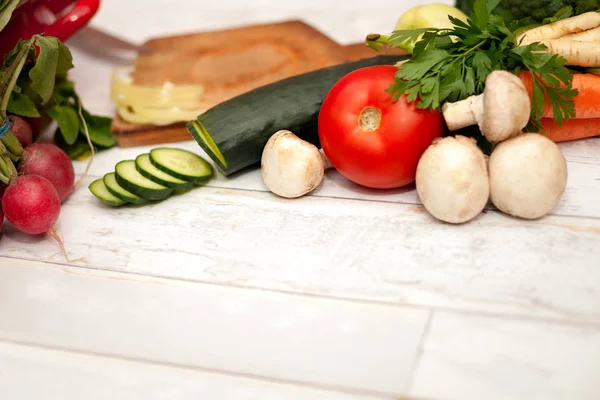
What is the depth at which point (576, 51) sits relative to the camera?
5.38ft

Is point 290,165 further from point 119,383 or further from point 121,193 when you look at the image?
point 119,383

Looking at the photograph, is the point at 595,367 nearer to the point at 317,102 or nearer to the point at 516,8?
the point at 317,102

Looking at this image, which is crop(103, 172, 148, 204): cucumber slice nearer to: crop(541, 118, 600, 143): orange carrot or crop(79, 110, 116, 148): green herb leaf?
crop(79, 110, 116, 148): green herb leaf

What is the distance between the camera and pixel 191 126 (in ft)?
5.86

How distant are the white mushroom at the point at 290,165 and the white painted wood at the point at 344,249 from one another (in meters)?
0.04

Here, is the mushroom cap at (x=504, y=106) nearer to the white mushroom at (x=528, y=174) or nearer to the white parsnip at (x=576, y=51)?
the white mushroom at (x=528, y=174)

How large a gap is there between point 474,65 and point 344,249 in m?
0.51

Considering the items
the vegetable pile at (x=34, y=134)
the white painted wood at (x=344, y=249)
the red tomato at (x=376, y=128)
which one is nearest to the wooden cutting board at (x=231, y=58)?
the vegetable pile at (x=34, y=134)

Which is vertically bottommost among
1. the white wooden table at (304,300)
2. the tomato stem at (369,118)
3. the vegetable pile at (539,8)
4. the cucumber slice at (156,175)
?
the white wooden table at (304,300)

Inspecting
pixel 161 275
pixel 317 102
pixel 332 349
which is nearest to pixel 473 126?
pixel 317 102

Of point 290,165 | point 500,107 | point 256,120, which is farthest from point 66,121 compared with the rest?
point 500,107

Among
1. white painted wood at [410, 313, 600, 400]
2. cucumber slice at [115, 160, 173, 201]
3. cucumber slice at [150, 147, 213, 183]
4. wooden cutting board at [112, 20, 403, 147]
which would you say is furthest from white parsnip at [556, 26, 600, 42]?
cucumber slice at [115, 160, 173, 201]

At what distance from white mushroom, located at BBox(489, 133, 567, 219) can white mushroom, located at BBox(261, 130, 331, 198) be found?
425 millimetres

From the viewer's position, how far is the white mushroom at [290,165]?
1.65 meters
